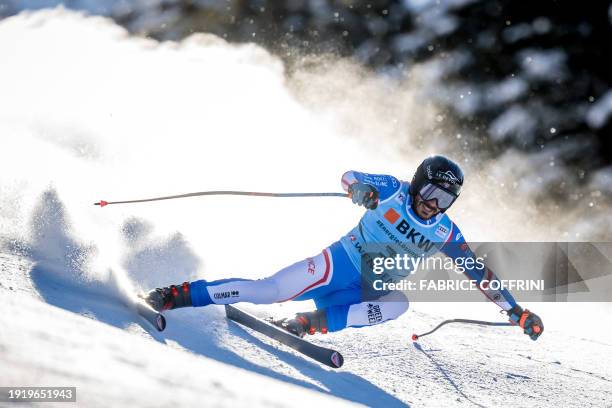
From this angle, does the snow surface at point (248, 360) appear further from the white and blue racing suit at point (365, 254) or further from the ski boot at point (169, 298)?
the white and blue racing suit at point (365, 254)

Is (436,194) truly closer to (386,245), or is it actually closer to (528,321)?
(386,245)

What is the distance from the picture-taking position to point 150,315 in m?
3.72

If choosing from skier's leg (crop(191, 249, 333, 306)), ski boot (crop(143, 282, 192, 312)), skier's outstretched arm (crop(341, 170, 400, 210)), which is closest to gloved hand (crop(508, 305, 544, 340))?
skier's outstretched arm (crop(341, 170, 400, 210))

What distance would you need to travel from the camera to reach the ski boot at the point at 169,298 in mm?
4016

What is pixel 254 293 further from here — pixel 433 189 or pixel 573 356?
pixel 573 356

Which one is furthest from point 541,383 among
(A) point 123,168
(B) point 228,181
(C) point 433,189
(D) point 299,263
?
(B) point 228,181

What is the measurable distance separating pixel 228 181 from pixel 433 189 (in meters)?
12.4

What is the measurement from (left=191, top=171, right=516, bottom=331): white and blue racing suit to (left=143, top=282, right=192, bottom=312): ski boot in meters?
0.64

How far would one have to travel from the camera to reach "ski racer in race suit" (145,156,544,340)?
4578mm

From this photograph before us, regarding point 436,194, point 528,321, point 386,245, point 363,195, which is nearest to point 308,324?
point 386,245

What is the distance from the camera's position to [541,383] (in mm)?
4867

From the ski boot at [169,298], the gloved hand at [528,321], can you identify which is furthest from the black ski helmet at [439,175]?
the ski boot at [169,298]

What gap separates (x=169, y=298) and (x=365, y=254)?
5.35 ft

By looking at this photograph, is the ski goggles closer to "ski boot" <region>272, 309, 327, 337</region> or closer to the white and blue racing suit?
the white and blue racing suit
